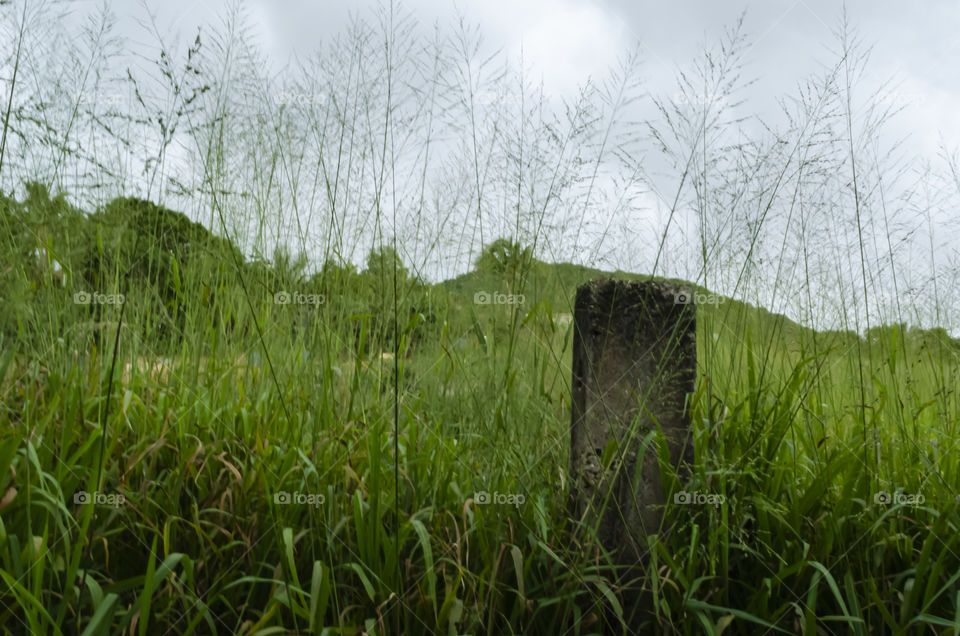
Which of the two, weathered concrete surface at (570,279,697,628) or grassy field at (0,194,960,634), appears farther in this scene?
weathered concrete surface at (570,279,697,628)

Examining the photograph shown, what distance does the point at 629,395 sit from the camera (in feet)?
5.63

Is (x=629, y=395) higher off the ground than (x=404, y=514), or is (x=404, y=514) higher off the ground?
(x=629, y=395)

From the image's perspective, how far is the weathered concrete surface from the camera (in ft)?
5.55

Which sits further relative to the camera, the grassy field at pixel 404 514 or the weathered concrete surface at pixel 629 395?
the weathered concrete surface at pixel 629 395

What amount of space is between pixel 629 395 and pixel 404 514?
2.29ft

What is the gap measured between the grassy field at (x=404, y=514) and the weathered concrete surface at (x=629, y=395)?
8cm

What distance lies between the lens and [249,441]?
192cm

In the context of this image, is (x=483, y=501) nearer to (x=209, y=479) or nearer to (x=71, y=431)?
(x=209, y=479)

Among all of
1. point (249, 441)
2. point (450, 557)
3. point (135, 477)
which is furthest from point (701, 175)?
point (135, 477)

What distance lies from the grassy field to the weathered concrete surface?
82 millimetres

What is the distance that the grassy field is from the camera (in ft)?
4.95

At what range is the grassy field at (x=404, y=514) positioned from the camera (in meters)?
1.51

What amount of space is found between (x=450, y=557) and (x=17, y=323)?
190 centimetres

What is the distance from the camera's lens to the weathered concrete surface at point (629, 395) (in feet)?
5.55
